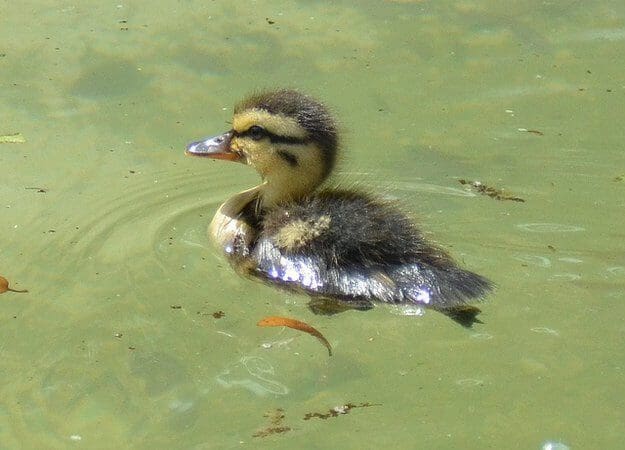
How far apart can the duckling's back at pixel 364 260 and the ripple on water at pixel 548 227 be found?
590mm

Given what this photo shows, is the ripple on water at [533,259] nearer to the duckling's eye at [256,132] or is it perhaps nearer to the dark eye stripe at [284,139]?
the dark eye stripe at [284,139]

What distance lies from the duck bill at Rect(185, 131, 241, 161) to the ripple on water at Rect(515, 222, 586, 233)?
1.30 metres

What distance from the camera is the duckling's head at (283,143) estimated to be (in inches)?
205

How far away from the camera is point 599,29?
24.5ft

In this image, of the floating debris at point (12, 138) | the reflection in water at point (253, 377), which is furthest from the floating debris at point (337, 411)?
the floating debris at point (12, 138)

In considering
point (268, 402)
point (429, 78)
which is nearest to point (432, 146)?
point (429, 78)

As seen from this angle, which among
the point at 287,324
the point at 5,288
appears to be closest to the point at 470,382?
the point at 287,324

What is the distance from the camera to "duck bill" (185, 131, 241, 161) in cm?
547

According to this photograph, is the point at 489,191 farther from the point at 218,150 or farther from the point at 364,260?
the point at 218,150

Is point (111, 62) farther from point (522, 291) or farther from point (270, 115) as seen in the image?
point (522, 291)

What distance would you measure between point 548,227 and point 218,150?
150 centimetres

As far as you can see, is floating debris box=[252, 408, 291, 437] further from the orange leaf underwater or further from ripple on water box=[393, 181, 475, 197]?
ripple on water box=[393, 181, 475, 197]

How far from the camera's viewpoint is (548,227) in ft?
17.7

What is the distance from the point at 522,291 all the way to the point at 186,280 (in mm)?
1356
